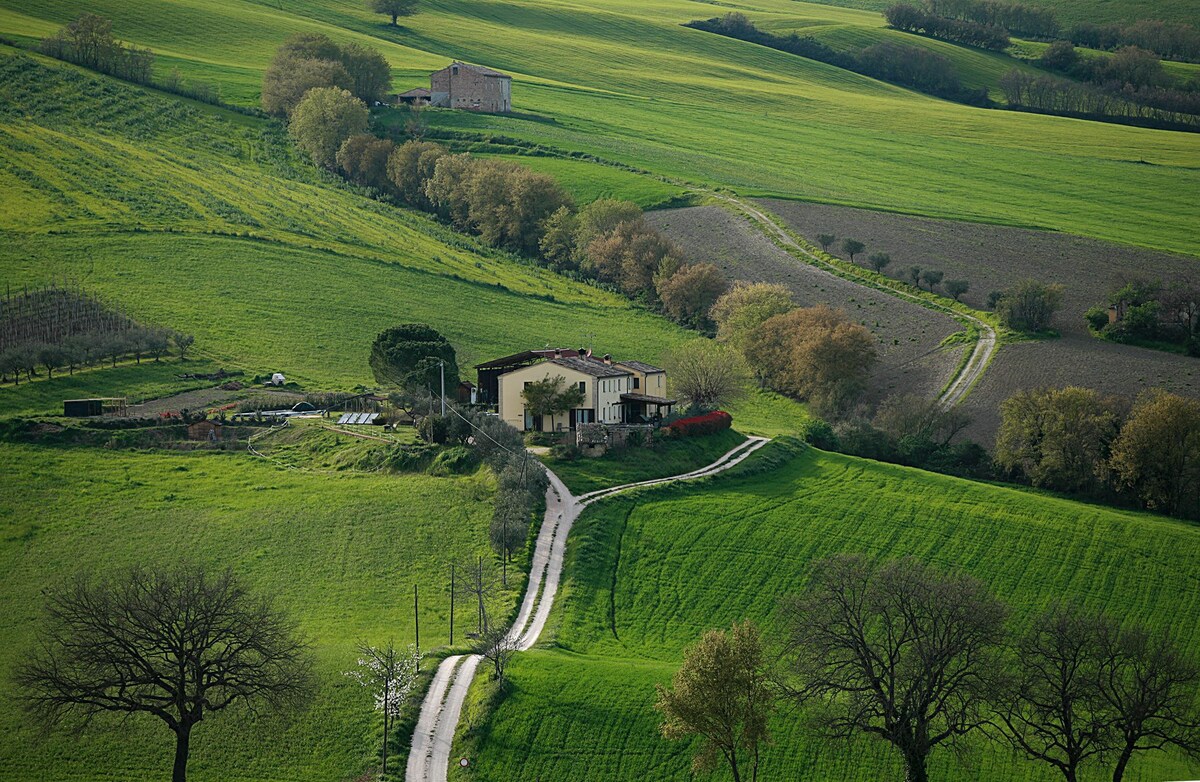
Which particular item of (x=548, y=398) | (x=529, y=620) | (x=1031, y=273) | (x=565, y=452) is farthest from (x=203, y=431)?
(x=1031, y=273)

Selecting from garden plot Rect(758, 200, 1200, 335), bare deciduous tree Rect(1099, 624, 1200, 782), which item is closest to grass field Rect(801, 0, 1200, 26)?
garden plot Rect(758, 200, 1200, 335)

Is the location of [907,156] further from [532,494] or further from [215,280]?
[532,494]

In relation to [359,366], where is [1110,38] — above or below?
above

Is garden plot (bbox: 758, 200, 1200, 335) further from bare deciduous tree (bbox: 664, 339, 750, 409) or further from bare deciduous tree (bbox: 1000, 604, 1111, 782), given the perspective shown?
bare deciduous tree (bbox: 1000, 604, 1111, 782)

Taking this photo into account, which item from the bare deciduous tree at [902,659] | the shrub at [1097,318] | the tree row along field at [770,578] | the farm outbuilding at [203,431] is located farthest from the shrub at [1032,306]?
the bare deciduous tree at [902,659]

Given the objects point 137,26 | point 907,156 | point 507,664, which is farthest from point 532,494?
point 137,26

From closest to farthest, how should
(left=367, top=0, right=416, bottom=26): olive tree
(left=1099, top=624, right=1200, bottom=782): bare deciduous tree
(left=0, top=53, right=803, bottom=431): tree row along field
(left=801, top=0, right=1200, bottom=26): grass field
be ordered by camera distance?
(left=1099, top=624, right=1200, bottom=782): bare deciduous tree, (left=801, top=0, right=1200, bottom=26): grass field, (left=0, top=53, right=803, bottom=431): tree row along field, (left=367, top=0, right=416, bottom=26): olive tree
